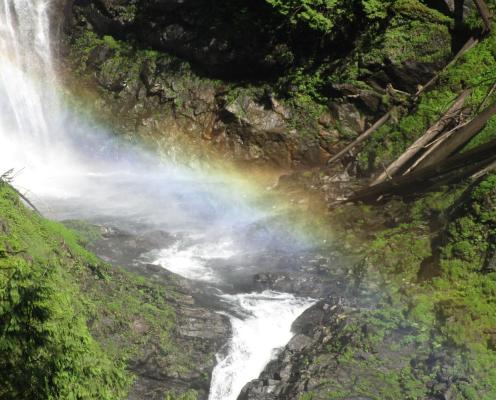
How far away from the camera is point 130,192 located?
18672 mm

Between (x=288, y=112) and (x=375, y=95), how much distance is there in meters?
3.08

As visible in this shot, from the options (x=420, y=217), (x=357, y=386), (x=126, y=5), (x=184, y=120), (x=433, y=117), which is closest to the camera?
(x=357, y=386)

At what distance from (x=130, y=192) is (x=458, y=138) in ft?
37.4

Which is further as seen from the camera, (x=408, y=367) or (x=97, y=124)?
(x=97, y=124)

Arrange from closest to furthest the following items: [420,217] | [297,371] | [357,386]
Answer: [357,386]
[297,371]
[420,217]

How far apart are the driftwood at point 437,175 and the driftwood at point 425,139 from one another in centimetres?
47

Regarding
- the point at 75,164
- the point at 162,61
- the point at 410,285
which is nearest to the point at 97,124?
the point at 75,164

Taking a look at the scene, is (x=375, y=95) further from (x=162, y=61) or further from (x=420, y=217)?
(x=162, y=61)

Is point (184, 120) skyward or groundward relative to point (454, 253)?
skyward

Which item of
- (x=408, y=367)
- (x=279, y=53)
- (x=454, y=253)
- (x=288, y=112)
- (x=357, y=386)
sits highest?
(x=279, y=53)

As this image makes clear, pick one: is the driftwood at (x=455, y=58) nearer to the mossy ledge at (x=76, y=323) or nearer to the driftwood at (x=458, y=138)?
the driftwood at (x=458, y=138)

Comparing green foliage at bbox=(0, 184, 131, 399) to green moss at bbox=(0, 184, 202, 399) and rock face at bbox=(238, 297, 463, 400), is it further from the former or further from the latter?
rock face at bbox=(238, 297, 463, 400)

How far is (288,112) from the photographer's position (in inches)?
704

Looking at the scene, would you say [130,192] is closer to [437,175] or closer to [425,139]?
[425,139]
